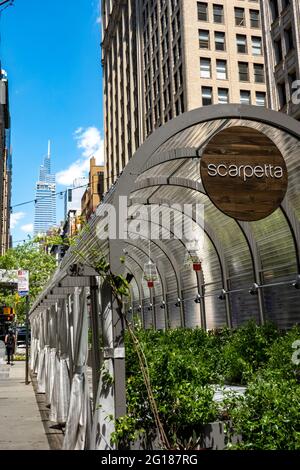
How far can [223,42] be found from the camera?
155 ft

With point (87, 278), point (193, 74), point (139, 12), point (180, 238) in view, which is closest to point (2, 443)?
point (87, 278)

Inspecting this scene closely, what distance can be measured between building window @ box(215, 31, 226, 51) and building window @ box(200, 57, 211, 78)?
6.22 feet

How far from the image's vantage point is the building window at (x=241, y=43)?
1875 inches

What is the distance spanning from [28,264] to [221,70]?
24468 millimetres

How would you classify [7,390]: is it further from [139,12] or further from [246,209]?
[139,12]

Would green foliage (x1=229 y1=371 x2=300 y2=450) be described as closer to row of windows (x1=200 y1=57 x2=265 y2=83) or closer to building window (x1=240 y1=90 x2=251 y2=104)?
row of windows (x1=200 y1=57 x2=265 y2=83)

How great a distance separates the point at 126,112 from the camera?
215 feet

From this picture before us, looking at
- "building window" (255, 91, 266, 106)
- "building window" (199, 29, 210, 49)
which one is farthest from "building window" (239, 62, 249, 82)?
"building window" (199, 29, 210, 49)

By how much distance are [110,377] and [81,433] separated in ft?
5.53

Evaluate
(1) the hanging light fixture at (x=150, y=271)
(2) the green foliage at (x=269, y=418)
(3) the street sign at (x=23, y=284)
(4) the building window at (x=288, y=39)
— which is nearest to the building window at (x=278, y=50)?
(4) the building window at (x=288, y=39)

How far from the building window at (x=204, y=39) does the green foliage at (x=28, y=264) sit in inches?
922

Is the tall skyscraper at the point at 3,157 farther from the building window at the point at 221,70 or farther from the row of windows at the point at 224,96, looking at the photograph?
the building window at the point at 221,70

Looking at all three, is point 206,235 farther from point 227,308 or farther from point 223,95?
point 223,95

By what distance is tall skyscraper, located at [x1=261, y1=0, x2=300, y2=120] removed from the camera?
2972cm
